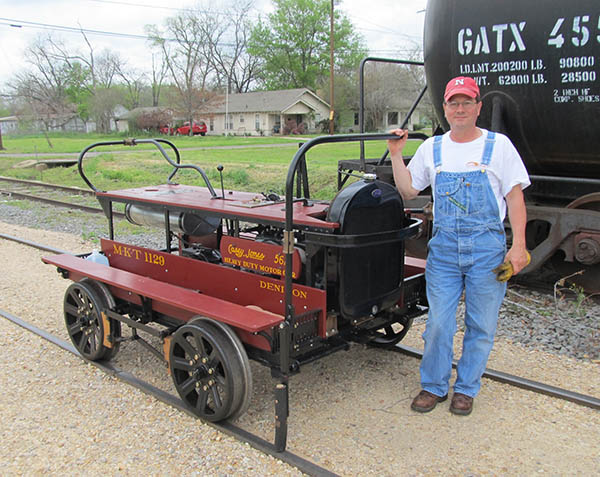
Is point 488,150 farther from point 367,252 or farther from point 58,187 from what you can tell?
point 58,187

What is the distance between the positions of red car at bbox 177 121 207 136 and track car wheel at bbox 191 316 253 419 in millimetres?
59763

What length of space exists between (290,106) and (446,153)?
56.3 meters

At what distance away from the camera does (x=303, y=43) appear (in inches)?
2958

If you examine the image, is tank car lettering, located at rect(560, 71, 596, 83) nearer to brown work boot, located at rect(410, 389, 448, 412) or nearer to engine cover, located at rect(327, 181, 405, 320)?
engine cover, located at rect(327, 181, 405, 320)

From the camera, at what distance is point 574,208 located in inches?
214

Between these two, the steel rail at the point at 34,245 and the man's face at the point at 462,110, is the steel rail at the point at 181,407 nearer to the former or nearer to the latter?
the man's face at the point at 462,110

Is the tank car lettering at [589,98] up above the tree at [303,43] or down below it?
below

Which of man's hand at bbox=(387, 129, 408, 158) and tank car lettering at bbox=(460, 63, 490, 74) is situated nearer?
man's hand at bbox=(387, 129, 408, 158)

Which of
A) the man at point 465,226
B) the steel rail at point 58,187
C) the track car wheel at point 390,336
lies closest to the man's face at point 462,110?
the man at point 465,226

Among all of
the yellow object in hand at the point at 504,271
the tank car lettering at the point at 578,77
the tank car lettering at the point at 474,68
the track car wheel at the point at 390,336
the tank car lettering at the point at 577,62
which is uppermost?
the tank car lettering at the point at 474,68

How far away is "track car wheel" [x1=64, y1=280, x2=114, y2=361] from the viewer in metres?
4.53

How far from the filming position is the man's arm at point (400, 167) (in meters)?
3.59

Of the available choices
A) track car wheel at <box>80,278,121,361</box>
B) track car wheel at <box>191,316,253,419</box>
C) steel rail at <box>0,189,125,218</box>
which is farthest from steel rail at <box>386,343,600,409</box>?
steel rail at <box>0,189,125,218</box>

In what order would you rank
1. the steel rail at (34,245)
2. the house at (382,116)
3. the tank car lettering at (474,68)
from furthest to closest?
1. the house at (382,116)
2. the steel rail at (34,245)
3. the tank car lettering at (474,68)
